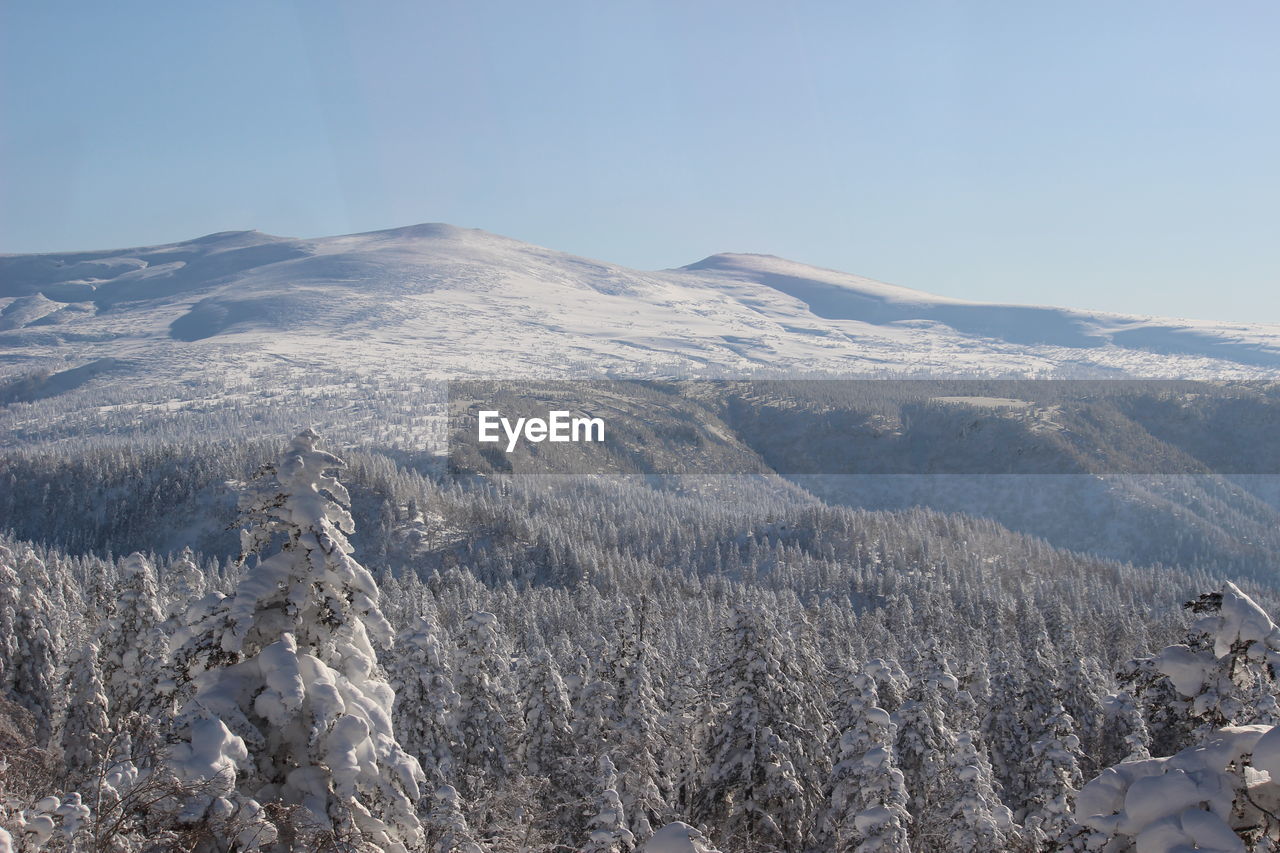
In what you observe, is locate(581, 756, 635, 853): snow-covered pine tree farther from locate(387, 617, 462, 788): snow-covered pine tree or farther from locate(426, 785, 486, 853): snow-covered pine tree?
locate(387, 617, 462, 788): snow-covered pine tree

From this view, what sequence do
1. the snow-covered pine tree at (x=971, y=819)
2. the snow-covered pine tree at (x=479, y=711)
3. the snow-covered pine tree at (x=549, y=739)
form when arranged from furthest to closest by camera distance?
1. the snow-covered pine tree at (x=479, y=711)
2. the snow-covered pine tree at (x=549, y=739)
3. the snow-covered pine tree at (x=971, y=819)

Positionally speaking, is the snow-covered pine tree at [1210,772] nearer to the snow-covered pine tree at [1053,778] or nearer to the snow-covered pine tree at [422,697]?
the snow-covered pine tree at [1053,778]

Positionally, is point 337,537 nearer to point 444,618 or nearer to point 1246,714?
point 1246,714

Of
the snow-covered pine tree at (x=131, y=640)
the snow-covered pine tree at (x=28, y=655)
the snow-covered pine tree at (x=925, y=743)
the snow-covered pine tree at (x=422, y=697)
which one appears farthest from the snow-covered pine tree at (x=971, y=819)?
the snow-covered pine tree at (x=28, y=655)

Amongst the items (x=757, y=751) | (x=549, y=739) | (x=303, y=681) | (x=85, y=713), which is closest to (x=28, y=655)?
(x=85, y=713)

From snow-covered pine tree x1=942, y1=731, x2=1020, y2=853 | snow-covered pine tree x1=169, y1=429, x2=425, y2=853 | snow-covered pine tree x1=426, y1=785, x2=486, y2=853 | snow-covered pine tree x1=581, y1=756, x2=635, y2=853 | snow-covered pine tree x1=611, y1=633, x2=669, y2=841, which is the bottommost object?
Result: snow-covered pine tree x1=942, y1=731, x2=1020, y2=853

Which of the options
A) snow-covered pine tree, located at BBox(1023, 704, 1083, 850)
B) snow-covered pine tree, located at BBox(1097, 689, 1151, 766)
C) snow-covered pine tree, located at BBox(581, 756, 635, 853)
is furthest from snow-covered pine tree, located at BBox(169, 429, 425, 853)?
Result: snow-covered pine tree, located at BBox(1097, 689, 1151, 766)

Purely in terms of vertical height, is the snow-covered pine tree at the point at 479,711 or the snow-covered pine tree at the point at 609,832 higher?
the snow-covered pine tree at the point at 609,832

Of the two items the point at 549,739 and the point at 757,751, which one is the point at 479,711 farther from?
the point at 757,751

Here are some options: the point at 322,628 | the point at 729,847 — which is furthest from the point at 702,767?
the point at 322,628

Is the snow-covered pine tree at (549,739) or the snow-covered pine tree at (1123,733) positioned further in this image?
the snow-covered pine tree at (1123,733)
